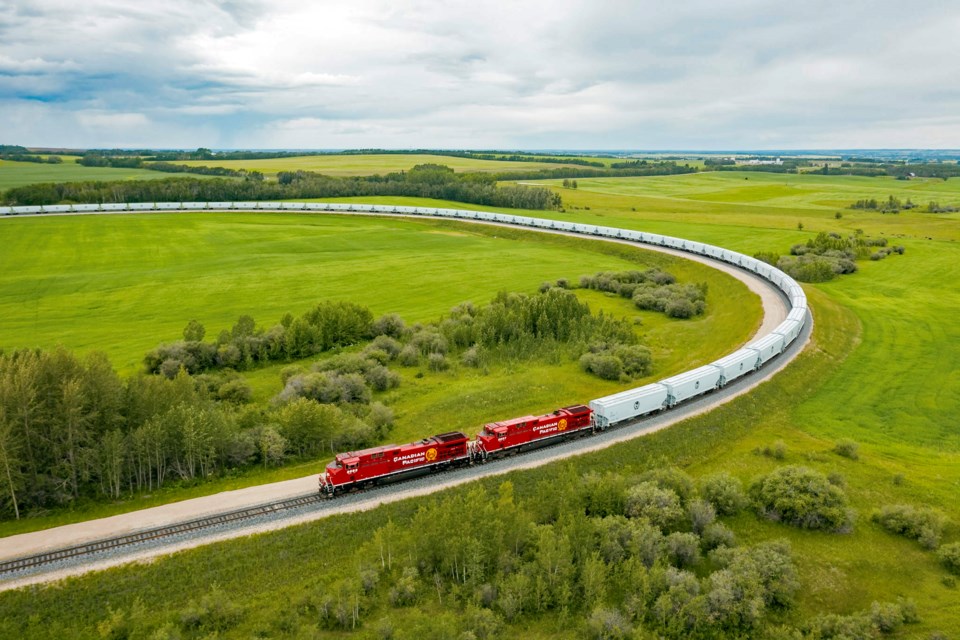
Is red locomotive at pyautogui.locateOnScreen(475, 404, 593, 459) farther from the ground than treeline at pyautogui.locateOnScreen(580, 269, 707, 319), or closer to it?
closer to it

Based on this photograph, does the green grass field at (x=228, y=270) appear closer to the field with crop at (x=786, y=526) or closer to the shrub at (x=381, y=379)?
the shrub at (x=381, y=379)

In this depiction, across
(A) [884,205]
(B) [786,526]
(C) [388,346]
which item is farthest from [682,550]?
(A) [884,205]

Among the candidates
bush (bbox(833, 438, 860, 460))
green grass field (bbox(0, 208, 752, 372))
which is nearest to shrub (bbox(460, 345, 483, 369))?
green grass field (bbox(0, 208, 752, 372))

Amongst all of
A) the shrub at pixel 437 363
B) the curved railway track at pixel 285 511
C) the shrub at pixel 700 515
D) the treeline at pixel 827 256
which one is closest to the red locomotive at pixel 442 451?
the curved railway track at pixel 285 511

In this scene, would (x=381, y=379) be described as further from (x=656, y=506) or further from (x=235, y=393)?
(x=656, y=506)

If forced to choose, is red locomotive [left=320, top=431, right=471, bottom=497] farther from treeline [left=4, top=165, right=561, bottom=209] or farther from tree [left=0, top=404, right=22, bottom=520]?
treeline [left=4, top=165, right=561, bottom=209]

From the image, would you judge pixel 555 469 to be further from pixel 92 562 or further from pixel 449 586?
pixel 92 562
